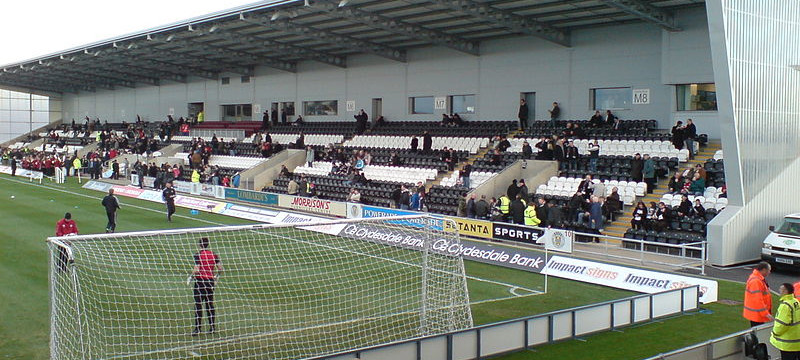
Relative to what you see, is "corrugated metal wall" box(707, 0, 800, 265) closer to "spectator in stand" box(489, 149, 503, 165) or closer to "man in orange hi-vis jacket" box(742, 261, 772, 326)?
"man in orange hi-vis jacket" box(742, 261, 772, 326)

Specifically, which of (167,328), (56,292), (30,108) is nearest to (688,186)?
(167,328)

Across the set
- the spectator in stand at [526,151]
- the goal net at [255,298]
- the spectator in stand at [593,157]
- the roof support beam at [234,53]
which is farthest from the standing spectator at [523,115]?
the roof support beam at [234,53]

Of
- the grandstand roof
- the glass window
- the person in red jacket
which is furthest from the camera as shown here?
the glass window

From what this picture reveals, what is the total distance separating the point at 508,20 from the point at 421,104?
10.8 meters

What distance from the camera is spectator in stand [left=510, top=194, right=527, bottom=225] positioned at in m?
23.0

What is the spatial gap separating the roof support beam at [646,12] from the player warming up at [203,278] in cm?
1794

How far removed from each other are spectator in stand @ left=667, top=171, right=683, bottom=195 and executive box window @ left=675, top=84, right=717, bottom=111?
519 cm

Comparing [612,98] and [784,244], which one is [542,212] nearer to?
[784,244]

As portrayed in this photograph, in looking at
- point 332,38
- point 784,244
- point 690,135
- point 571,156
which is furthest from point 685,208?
point 332,38

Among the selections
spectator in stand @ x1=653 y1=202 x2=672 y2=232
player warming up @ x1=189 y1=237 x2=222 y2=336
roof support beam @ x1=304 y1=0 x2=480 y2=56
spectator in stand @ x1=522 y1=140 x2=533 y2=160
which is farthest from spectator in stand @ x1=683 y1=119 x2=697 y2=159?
player warming up @ x1=189 y1=237 x2=222 y2=336

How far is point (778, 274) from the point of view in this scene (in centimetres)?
1827

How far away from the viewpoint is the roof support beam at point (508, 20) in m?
27.2

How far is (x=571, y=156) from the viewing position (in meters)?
27.4

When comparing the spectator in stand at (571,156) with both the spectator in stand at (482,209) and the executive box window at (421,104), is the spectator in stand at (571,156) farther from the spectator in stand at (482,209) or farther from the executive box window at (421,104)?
the executive box window at (421,104)
